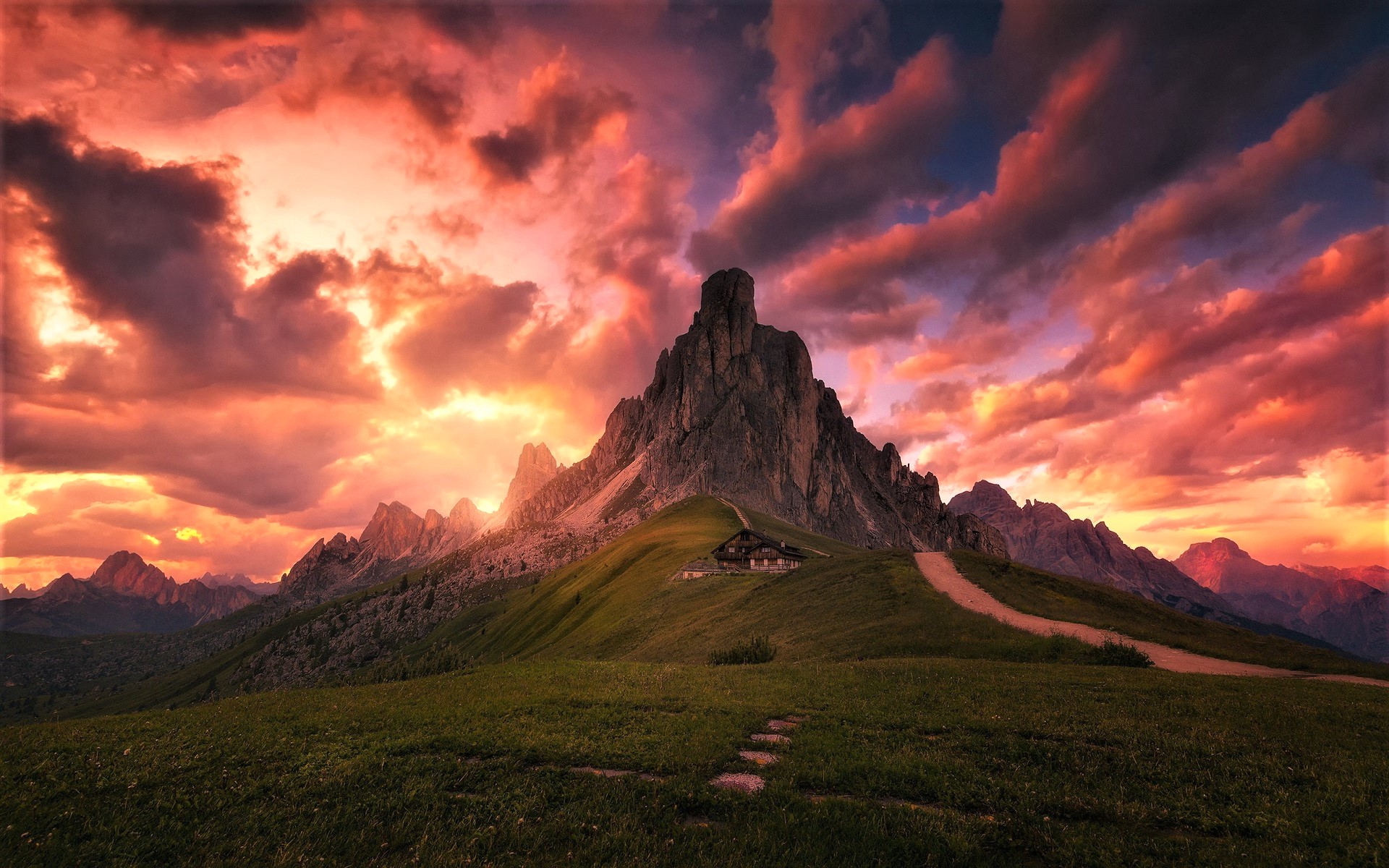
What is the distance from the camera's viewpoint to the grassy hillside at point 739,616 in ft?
121

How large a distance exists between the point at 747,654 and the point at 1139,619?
103 feet

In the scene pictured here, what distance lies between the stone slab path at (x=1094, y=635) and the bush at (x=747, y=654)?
17.0 m

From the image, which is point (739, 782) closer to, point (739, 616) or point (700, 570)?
point (739, 616)

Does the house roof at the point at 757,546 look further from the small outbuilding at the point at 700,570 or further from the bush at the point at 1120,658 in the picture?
the bush at the point at 1120,658

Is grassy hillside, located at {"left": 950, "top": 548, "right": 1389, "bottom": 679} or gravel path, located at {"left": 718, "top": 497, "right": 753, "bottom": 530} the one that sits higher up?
gravel path, located at {"left": 718, "top": 497, "right": 753, "bottom": 530}

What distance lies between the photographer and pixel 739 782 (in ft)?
42.9

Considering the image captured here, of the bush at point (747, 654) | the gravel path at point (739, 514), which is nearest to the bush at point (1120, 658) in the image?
the bush at point (747, 654)

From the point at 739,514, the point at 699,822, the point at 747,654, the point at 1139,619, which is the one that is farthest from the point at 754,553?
the point at 699,822

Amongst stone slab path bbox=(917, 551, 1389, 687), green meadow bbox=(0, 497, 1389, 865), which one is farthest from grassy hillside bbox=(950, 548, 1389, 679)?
green meadow bbox=(0, 497, 1389, 865)

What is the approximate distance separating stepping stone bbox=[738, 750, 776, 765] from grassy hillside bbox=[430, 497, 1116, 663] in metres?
21.5

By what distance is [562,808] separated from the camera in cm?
1140

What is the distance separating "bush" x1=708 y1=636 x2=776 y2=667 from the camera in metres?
34.8

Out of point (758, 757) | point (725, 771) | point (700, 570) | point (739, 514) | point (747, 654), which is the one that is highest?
point (739, 514)

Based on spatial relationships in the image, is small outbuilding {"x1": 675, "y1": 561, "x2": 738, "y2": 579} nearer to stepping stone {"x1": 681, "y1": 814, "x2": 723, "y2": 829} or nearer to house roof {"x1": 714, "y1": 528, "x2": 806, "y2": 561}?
house roof {"x1": 714, "y1": 528, "x2": 806, "y2": 561}
